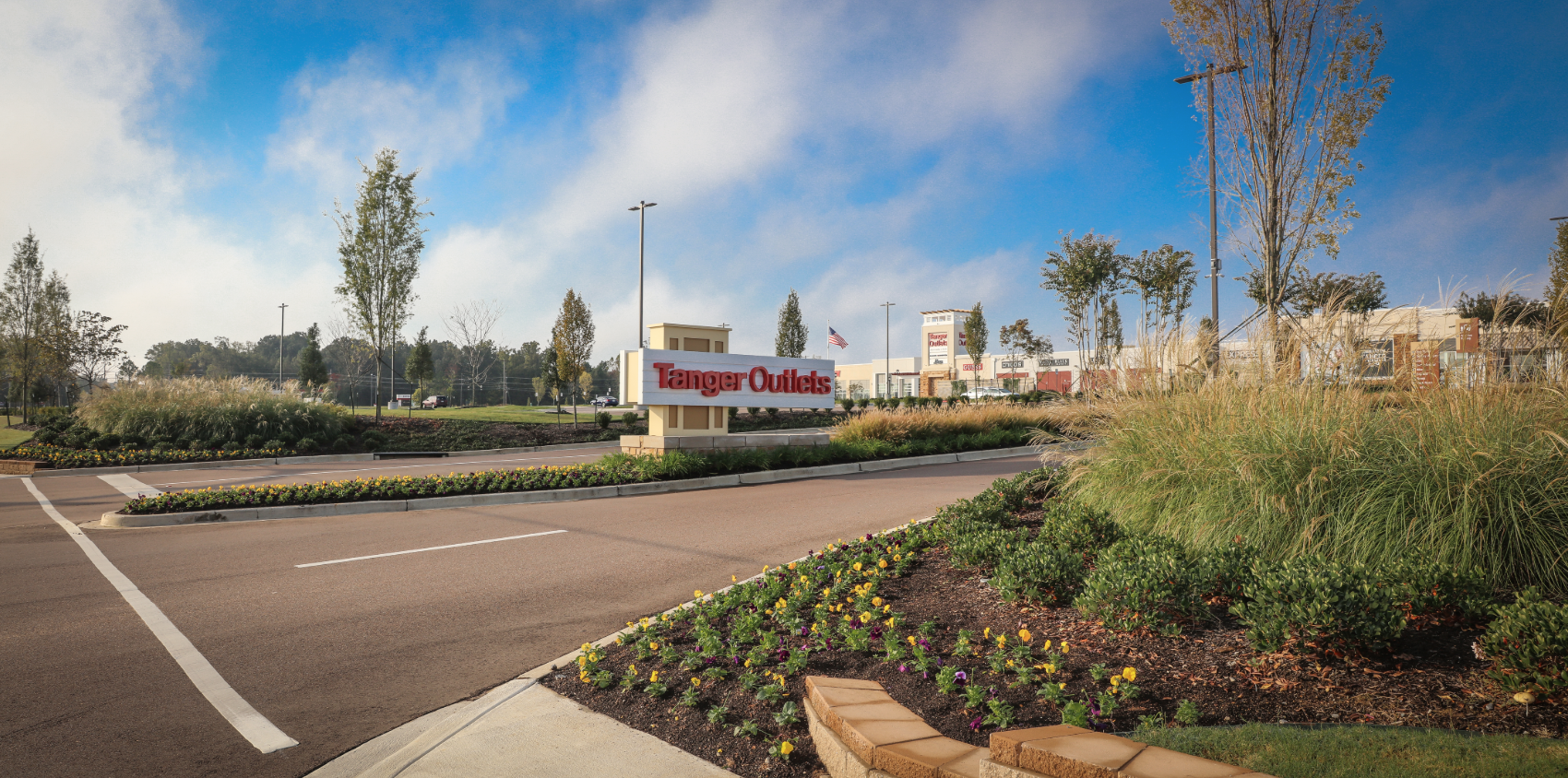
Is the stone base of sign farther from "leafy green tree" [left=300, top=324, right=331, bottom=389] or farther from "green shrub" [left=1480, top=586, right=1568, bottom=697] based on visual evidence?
"leafy green tree" [left=300, top=324, right=331, bottom=389]

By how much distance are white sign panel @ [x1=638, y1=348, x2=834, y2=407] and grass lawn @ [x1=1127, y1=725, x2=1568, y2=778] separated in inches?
451

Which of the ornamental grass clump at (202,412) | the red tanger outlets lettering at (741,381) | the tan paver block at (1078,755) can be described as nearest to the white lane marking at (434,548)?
the red tanger outlets lettering at (741,381)

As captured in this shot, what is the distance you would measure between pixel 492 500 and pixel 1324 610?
34.0 feet

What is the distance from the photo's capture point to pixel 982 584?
16.4 feet

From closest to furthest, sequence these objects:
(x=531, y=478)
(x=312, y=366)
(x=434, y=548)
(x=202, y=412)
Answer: (x=434, y=548), (x=531, y=478), (x=202, y=412), (x=312, y=366)

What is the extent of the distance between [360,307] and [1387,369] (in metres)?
26.2

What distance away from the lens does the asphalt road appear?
3.75 metres

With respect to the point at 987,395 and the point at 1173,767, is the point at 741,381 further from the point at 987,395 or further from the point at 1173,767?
the point at 987,395

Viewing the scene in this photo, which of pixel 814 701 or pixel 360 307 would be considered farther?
pixel 360 307

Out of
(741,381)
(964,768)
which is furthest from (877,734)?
(741,381)

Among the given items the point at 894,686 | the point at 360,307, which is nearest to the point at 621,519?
the point at 894,686

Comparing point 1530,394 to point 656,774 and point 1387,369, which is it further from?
point 656,774

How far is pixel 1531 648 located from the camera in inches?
110

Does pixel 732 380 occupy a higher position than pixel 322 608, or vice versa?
pixel 732 380
